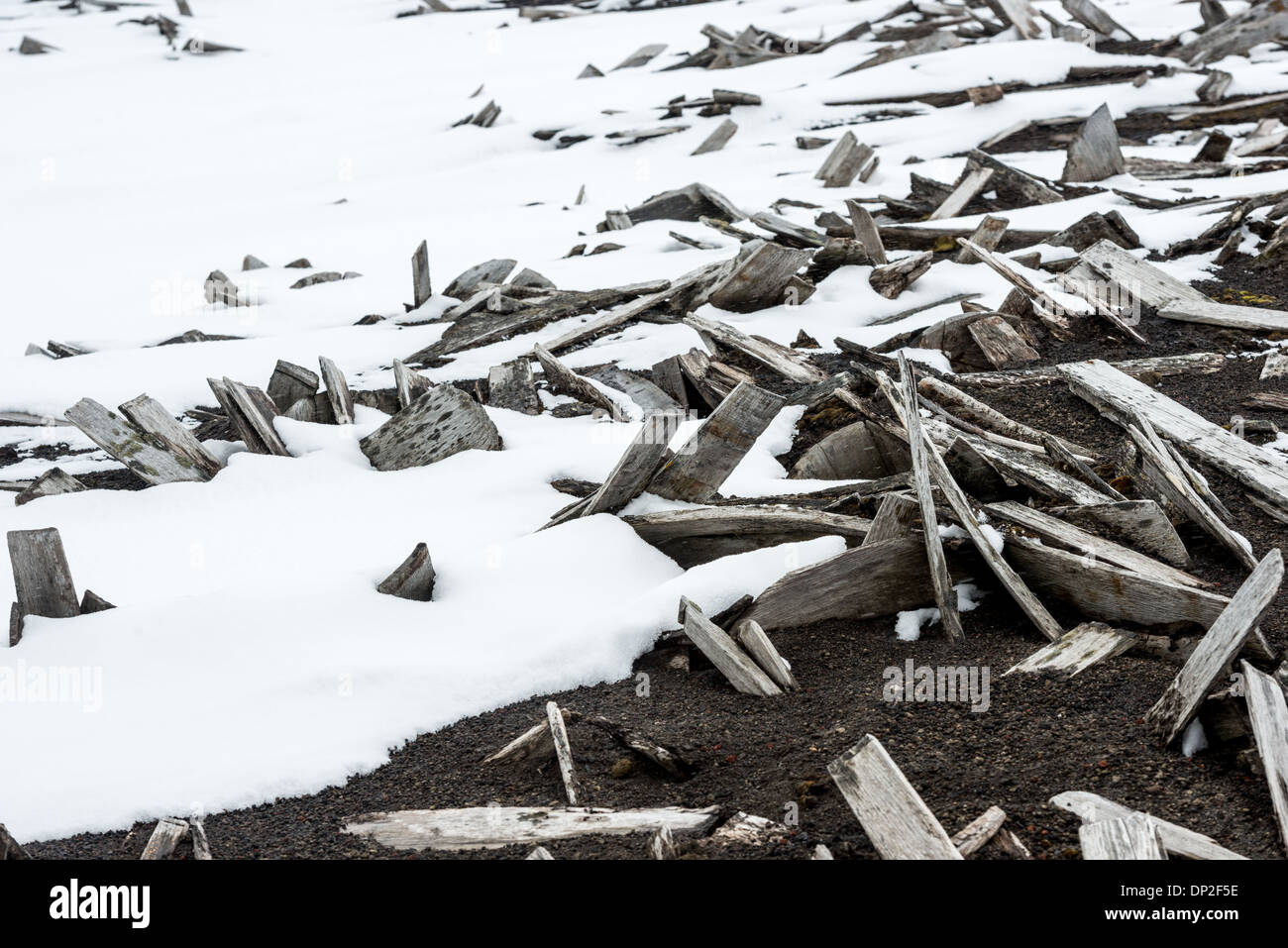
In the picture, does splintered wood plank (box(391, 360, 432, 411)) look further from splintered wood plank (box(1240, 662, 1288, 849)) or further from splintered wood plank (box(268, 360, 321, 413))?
splintered wood plank (box(1240, 662, 1288, 849))

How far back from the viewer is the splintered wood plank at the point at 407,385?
6.58 metres

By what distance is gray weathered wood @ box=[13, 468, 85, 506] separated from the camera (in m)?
5.69

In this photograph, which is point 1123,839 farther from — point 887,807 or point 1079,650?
point 1079,650

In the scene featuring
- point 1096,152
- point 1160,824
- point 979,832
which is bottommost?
point 1096,152

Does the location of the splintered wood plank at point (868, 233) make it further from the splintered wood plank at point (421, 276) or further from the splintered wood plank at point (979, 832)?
the splintered wood plank at point (979, 832)

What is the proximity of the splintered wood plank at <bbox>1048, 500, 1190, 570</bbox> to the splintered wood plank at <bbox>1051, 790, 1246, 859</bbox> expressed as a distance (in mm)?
1752

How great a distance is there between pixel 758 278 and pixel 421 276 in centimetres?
305

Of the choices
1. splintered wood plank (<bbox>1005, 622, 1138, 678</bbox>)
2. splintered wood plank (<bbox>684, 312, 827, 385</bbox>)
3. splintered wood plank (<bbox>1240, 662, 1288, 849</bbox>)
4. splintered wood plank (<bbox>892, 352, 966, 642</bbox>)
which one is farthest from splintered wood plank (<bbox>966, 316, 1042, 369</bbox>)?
splintered wood plank (<bbox>1240, 662, 1288, 849</bbox>)

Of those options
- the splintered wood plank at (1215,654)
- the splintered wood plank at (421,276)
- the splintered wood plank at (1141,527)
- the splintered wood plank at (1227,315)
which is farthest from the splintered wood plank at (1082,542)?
the splintered wood plank at (421,276)

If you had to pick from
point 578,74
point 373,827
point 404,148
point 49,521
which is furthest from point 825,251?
point 578,74

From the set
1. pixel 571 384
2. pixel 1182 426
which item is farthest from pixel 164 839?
pixel 1182 426

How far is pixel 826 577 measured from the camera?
162 inches

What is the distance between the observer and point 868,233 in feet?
28.6
